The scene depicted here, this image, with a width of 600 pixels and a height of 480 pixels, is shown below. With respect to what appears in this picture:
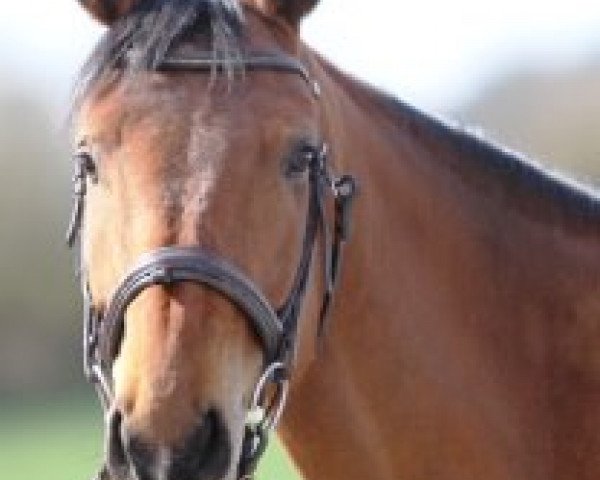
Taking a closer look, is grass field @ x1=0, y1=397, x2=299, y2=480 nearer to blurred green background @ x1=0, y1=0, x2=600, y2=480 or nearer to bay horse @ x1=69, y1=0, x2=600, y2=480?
blurred green background @ x1=0, y1=0, x2=600, y2=480

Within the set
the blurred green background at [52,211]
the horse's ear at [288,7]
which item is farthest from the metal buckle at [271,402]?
the blurred green background at [52,211]

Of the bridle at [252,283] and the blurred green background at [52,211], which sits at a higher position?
the blurred green background at [52,211]

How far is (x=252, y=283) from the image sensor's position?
4723 millimetres

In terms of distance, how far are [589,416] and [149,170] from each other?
1.68 meters

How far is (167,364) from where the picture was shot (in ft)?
14.7

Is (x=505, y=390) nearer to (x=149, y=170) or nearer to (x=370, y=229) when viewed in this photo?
(x=370, y=229)

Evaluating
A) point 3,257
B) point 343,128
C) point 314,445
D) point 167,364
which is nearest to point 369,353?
point 314,445

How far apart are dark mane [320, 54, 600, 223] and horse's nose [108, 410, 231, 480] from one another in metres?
1.52

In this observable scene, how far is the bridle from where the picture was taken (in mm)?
4633

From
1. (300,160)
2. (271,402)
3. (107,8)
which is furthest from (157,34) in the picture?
(271,402)

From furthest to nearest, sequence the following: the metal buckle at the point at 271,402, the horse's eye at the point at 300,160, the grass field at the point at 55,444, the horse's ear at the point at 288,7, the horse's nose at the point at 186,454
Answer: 1. the grass field at the point at 55,444
2. the horse's ear at the point at 288,7
3. the horse's eye at the point at 300,160
4. the metal buckle at the point at 271,402
5. the horse's nose at the point at 186,454

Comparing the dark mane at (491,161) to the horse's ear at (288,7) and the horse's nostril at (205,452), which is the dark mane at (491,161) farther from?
the horse's nostril at (205,452)

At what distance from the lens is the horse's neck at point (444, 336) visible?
17.4 ft

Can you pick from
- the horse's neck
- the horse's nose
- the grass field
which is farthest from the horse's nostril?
the grass field
